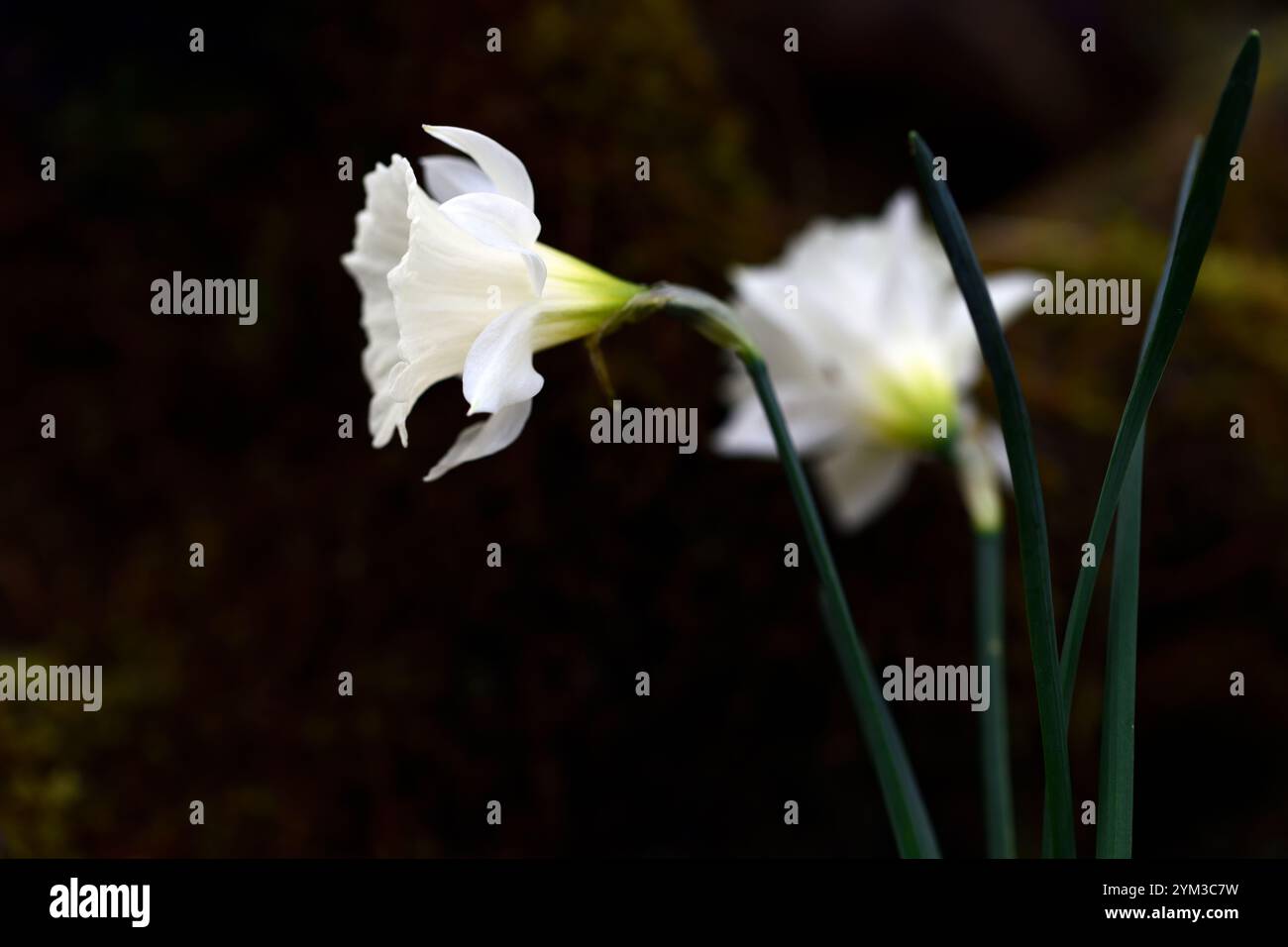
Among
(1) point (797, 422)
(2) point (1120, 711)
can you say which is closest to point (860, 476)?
(1) point (797, 422)

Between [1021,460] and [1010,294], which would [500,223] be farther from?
[1010,294]

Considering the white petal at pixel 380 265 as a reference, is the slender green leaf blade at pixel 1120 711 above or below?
below

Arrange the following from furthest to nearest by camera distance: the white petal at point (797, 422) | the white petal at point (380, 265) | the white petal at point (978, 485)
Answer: the white petal at point (797, 422)
the white petal at point (978, 485)
the white petal at point (380, 265)

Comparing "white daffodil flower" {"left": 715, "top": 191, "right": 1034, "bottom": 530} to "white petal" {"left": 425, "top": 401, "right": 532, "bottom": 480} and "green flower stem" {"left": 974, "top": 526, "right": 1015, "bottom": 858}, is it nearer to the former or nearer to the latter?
"green flower stem" {"left": 974, "top": 526, "right": 1015, "bottom": 858}

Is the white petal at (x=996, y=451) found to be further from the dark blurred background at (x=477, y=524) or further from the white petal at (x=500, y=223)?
the white petal at (x=500, y=223)

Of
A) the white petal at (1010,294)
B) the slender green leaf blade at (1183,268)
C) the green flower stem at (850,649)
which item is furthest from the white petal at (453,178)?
the white petal at (1010,294)
